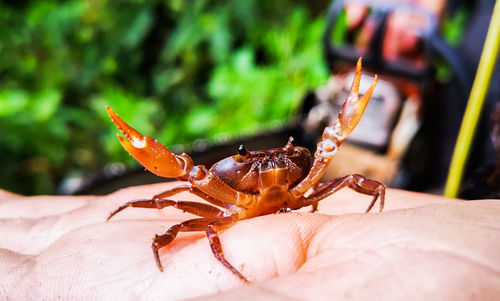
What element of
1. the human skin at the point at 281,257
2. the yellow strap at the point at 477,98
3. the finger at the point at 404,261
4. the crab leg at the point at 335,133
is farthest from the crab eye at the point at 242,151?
the yellow strap at the point at 477,98

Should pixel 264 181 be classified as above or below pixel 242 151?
below

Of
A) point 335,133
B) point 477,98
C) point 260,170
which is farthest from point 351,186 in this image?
point 477,98

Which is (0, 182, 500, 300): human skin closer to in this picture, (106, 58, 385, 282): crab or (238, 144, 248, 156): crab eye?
(106, 58, 385, 282): crab

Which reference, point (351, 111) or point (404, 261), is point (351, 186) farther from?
point (404, 261)

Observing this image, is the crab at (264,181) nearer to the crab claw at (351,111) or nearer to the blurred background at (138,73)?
the crab claw at (351,111)

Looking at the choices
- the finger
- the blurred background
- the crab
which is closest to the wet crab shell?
the crab

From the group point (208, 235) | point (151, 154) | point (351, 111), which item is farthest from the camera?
point (351, 111)
